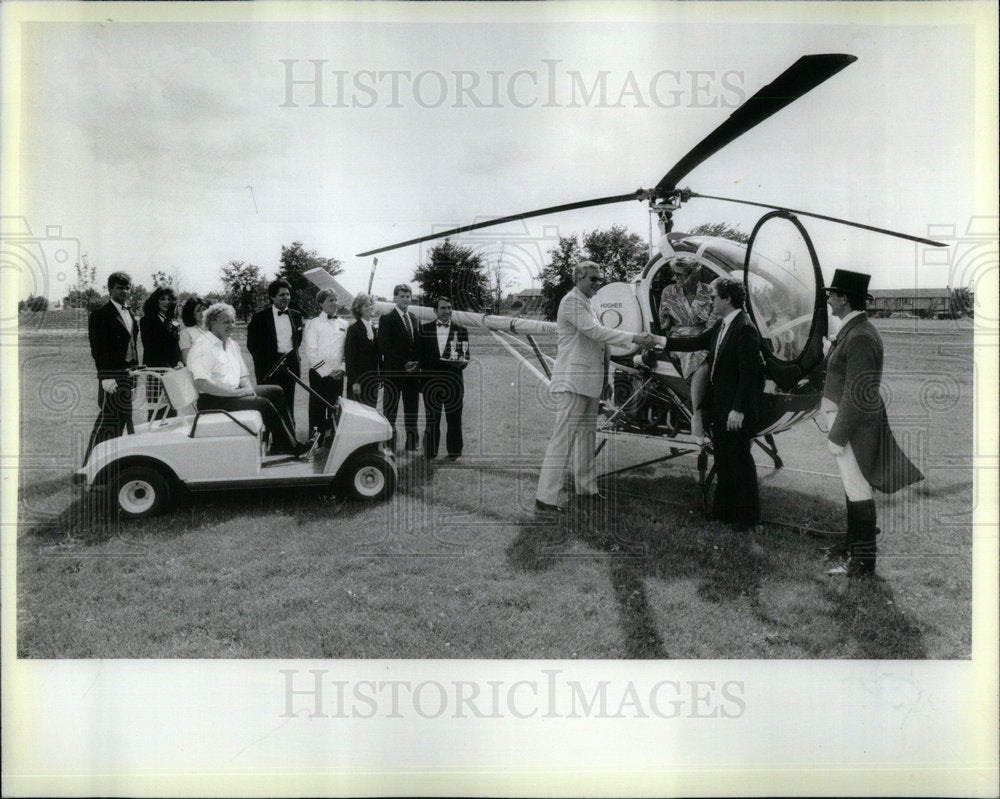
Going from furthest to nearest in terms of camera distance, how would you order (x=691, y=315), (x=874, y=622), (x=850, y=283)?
(x=691, y=315), (x=850, y=283), (x=874, y=622)

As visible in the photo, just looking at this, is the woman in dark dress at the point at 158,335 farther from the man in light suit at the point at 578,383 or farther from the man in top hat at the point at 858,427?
the man in top hat at the point at 858,427

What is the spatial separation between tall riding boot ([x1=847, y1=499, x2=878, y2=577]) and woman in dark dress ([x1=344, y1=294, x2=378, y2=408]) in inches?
104

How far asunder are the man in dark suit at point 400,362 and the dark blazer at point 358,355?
0.16 ft

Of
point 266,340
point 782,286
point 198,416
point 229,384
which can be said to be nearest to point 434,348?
point 266,340

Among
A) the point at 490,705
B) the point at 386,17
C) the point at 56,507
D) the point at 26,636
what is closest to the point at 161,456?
the point at 56,507

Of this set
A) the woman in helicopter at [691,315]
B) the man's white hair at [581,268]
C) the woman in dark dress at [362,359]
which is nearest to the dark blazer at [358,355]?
the woman in dark dress at [362,359]

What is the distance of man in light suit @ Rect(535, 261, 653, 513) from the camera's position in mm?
3441

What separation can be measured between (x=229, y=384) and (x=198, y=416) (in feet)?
0.80

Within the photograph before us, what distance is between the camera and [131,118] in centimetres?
319

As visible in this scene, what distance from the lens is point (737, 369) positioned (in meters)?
3.49

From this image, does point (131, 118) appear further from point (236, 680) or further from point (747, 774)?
point (747, 774)

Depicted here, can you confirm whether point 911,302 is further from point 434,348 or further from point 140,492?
point 140,492

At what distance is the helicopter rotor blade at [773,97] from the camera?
2508mm

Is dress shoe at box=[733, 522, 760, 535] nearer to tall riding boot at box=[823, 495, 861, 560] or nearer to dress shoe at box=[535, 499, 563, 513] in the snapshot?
tall riding boot at box=[823, 495, 861, 560]
